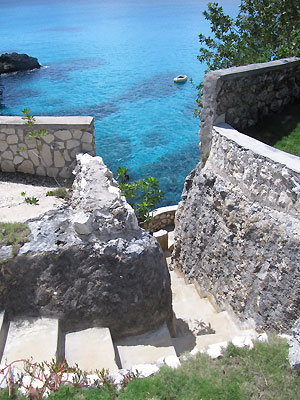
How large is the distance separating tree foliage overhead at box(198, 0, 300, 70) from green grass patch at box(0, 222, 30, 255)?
7.90m

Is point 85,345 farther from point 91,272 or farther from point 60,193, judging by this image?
point 60,193

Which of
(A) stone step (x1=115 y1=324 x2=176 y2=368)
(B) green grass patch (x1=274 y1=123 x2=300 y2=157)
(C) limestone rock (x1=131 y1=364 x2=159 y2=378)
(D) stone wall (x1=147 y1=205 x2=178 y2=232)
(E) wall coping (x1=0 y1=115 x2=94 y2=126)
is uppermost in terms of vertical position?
(E) wall coping (x1=0 y1=115 x2=94 y2=126)

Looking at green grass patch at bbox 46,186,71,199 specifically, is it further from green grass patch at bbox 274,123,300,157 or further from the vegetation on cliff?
the vegetation on cliff

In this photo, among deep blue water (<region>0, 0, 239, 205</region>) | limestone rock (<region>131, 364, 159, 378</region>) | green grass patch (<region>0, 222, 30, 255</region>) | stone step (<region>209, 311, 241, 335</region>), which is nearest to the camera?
limestone rock (<region>131, 364, 159, 378</region>)

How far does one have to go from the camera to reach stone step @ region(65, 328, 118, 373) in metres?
4.38

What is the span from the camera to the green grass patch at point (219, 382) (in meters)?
3.61

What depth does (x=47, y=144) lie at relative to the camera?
296 inches

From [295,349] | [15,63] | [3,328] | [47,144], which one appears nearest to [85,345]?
[3,328]

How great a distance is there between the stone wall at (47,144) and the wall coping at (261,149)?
2.60 metres

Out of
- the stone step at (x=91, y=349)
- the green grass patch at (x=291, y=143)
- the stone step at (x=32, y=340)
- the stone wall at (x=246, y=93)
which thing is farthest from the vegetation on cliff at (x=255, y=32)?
the stone step at (x=32, y=340)

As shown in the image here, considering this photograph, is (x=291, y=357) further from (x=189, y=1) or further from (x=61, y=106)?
(x=189, y=1)

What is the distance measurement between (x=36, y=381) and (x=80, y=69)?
100ft

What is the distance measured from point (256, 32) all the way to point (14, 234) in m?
10.2

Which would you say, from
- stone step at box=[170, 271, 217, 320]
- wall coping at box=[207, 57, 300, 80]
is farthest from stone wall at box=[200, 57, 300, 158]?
stone step at box=[170, 271, 217, 320]
